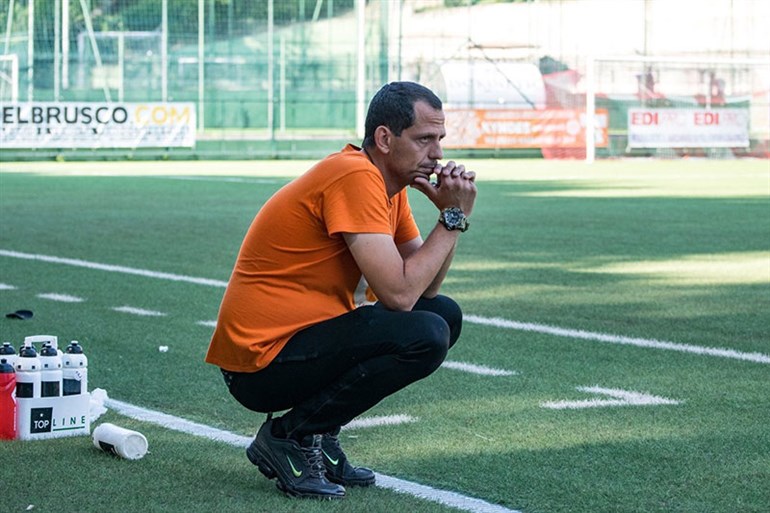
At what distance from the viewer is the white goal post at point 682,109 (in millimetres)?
39375

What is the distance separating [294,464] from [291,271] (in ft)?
2.19

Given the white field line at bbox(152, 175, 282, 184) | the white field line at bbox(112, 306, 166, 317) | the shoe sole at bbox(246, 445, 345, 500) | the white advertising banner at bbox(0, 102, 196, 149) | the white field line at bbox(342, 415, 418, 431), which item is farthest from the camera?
the white advertising banner at bbox(0, 102, 196, 149)

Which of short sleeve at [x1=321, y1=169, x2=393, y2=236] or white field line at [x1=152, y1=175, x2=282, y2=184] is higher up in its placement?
short sleeve at [x1=321, y1=169, x2=393, y2=236]

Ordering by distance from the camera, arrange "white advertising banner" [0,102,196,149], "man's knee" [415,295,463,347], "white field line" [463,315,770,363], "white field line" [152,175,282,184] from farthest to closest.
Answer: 1. "white advertising banner" [0,102,196,149]
2. "white field line" [152,175,282,184]
3. "white field line" [463,315,770,363]
4. "man's knee" [415,295,463,347]

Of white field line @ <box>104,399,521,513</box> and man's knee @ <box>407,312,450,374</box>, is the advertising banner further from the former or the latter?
man's knee @ <box>407,312,450,374</box>

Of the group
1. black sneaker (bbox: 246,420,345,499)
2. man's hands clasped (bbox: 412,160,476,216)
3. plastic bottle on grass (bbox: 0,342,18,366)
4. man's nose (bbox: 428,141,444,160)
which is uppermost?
man's nose (bbox: 428,141,444,160)

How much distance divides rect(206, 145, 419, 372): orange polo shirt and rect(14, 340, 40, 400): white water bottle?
1.04 m

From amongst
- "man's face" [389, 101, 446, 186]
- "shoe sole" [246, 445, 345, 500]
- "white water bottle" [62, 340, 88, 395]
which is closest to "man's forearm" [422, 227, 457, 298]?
"man's face" [389, 101, 446, 186]

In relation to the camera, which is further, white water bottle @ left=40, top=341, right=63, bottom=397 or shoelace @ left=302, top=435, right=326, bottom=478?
white water bottle @ left=40, top=341, right=63, bottom=397

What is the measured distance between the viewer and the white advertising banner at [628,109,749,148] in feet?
129

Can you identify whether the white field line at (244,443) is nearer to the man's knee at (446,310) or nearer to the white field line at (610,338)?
the man's knee at (446,310)

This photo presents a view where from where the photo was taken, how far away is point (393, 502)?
5.04 m

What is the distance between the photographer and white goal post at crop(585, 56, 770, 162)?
129ft

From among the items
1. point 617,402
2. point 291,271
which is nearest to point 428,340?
point 291,271
